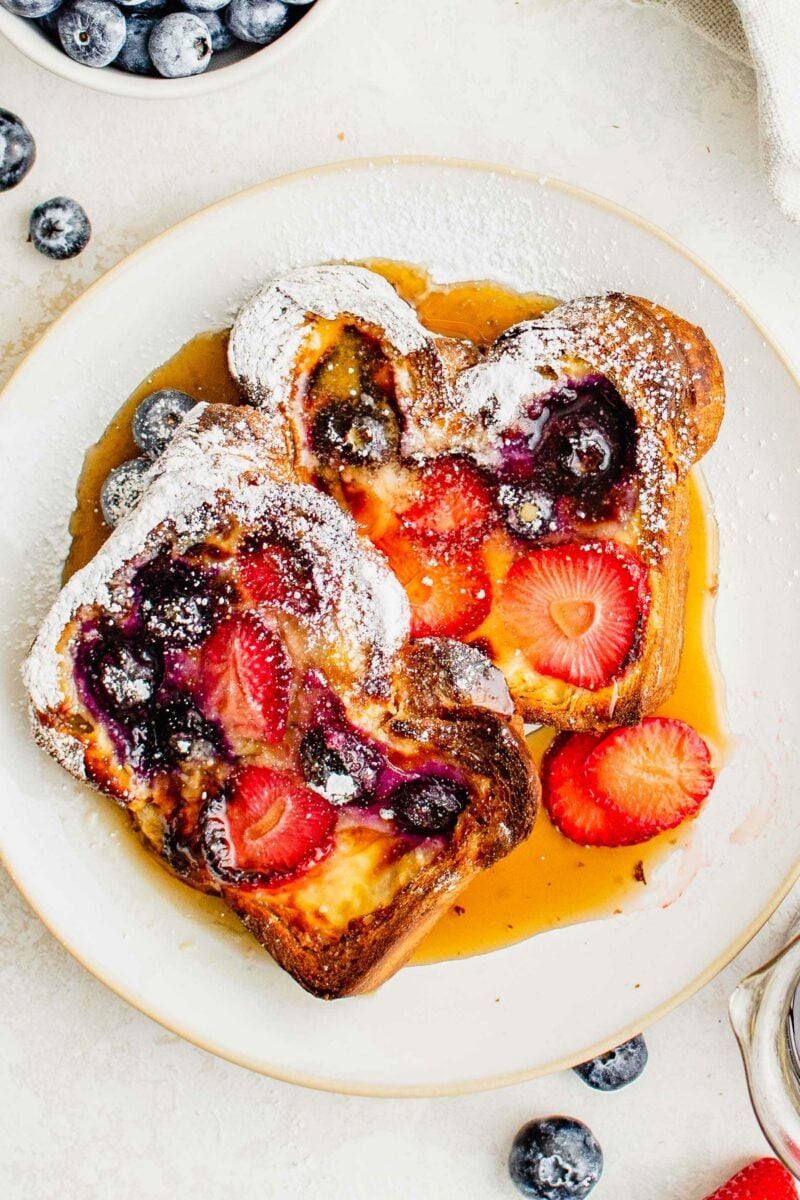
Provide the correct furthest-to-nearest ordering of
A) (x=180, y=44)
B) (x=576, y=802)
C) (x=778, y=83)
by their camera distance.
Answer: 1. (x=576, y=802)
2. (x=778, y=83)
3. (x=180, y=44)

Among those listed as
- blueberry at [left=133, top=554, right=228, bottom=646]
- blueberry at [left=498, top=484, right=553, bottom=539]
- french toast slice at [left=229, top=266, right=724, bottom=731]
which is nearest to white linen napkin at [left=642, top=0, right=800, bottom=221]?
french toast slice at [left=229, top=266, right=724, bottom=731]

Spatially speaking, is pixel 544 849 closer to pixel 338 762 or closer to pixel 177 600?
pixel 338 762

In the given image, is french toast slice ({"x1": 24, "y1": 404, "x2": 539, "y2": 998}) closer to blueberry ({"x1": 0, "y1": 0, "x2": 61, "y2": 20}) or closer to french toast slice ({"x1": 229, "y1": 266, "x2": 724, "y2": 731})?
french toast slice ({"x1": 229, "y1": 266, "x2": 724, "y2": 731})

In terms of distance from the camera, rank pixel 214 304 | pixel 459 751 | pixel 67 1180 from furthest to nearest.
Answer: pixel 67 1180 → pixel 214 304 → pixel 459 751

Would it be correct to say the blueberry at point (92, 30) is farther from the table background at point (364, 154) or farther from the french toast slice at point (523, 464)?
the french toast slice at point (523, 464)

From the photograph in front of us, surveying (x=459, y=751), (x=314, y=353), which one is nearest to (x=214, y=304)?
(x=314, y=353)

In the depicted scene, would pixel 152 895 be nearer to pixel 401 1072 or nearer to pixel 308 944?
pixel 308 944

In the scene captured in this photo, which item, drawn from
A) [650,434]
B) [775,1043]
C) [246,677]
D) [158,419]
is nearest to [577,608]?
[650,434]

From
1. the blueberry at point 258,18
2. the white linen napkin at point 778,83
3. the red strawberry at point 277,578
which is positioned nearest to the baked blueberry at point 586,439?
the red strawberry at point 277,578
